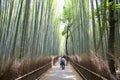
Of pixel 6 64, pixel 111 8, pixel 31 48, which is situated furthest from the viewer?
pixel 31 48

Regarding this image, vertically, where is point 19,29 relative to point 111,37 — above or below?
above

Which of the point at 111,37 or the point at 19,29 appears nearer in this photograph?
the point at 111,37

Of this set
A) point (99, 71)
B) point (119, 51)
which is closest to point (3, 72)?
point (99, 71)

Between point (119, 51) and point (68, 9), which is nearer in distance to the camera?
point (119, 51)

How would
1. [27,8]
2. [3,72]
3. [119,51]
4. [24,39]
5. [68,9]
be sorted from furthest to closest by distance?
[68,9] → [119,51] → [24,39] → [27,8] → [3,72]

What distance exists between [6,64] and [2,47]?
9.23ft

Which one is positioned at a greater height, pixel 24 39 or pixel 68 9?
pixel 68 9

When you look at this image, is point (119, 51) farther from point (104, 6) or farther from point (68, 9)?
point (68, 9)

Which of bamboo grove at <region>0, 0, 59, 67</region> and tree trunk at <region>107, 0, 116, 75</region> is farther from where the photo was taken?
tree trunk at <region>107, 0, 116, 75</region>

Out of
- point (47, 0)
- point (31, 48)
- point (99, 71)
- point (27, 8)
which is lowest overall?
point (99, 71)

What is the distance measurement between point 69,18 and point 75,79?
20.7 m

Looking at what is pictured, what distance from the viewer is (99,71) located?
7.75 meters

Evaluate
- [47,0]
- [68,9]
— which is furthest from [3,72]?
[68,9]

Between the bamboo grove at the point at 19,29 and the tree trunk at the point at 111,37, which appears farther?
the tree trunk at the point at 111,37
